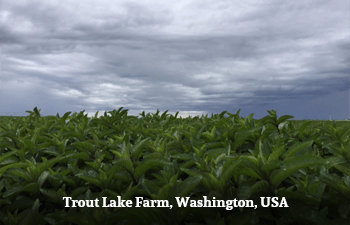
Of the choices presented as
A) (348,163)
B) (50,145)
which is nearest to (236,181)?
(348,163)

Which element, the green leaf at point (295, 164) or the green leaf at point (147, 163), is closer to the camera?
the green leaf at point (295, 164)

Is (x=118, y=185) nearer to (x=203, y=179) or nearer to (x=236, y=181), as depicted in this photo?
(x=203, y=179)

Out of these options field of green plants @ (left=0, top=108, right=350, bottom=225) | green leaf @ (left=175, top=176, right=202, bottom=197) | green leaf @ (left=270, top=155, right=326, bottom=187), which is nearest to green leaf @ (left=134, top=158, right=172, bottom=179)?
field of green plants @ (left=0, top=108, right=350, bottom=225)

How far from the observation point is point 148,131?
4.41m

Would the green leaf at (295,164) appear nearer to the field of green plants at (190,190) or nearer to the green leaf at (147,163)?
the field of green plants at (190,190)

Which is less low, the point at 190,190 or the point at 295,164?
the point at 295,164

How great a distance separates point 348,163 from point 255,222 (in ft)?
4.98

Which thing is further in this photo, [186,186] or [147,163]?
[147,163]

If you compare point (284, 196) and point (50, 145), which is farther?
point (50, 145)

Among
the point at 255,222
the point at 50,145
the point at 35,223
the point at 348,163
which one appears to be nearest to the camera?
the point at 255,222

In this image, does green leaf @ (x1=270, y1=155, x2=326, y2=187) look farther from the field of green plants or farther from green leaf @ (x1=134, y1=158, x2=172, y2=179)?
green leaf @ (x1=134, y1=158, x2=172, y2=179)

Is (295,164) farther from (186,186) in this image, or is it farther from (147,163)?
(147,163)

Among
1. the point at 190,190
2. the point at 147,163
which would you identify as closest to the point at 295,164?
the point at 190,190

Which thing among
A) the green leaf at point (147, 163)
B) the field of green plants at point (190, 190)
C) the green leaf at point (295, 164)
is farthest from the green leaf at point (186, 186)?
the green leaf at point (295, 164)
